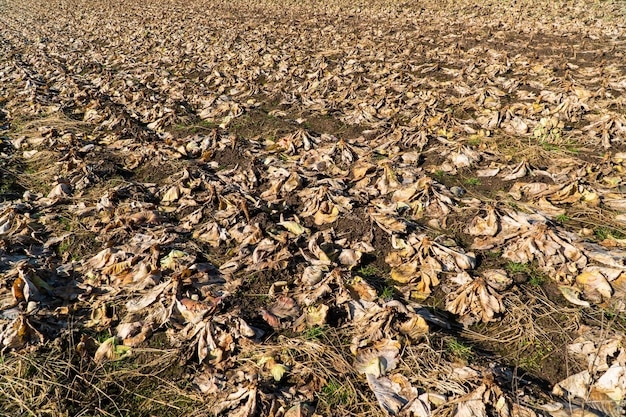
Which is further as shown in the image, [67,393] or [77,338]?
[77,338]

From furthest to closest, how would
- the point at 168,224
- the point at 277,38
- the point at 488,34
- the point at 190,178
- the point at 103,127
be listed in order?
1. the point at 277,38
2. the point at 488,34
3. the point at 103,127
4. the point at 190,178
5. the point at 168,224

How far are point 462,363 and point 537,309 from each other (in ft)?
3.33

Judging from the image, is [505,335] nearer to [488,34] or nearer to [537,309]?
[537,309]

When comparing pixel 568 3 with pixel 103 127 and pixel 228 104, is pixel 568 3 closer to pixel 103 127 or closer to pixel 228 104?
pixel 228 104

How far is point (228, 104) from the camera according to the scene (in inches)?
324

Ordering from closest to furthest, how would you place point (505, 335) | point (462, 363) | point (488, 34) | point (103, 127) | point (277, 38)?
point (462, 363), point (505, 335), point (103, 127), point (488, 34), point (277, 38)

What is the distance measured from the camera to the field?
9.77ft

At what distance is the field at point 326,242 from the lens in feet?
9.77

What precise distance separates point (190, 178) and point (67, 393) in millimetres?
3252

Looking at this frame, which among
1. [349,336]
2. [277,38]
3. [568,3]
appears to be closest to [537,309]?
[349,336]

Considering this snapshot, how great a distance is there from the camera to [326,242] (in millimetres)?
4363

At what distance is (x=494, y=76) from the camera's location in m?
8.35

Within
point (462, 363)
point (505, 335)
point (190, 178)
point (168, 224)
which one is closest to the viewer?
point (462, 363)

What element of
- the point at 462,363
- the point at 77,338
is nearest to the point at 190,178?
the point at 77,338
